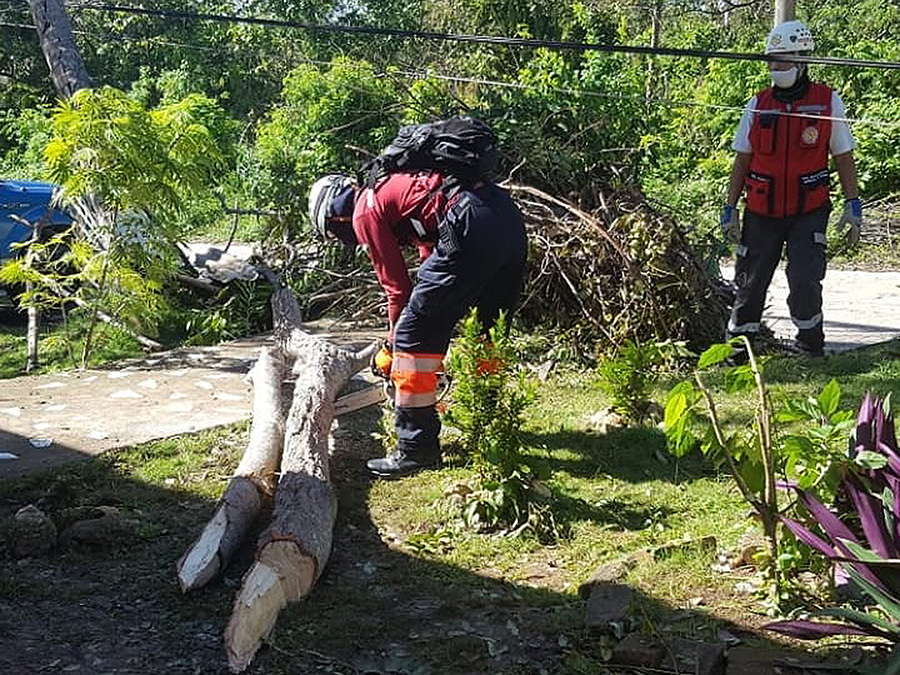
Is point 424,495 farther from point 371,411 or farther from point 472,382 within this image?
point 371,411

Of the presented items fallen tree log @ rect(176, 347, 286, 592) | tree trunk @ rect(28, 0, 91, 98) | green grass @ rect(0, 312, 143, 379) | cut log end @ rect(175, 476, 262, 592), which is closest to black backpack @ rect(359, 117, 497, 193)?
fallen tree log @ rect(176, 347, 286, 592)

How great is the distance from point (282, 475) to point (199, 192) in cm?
401

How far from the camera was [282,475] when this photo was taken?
16.2ft

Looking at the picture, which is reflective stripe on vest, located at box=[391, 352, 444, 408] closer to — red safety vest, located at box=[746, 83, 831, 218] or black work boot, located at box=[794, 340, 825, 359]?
red safety vest, located at box=[746, 83, 831, 218]

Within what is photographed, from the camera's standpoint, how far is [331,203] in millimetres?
6090

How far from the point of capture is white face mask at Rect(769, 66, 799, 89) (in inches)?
272

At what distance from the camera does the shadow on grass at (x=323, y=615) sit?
3641mm

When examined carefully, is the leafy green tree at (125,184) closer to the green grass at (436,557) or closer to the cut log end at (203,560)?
the green grass at (436,557)

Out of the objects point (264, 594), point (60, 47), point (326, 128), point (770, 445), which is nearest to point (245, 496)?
point (264, 594)

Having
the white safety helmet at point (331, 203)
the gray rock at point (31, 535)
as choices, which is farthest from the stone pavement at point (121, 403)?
the white safety helmet at point (331, 203)

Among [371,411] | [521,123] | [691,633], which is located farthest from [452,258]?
[521,123]

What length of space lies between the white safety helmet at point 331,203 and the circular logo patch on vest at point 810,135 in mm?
2900

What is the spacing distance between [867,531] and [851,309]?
23.7 feet

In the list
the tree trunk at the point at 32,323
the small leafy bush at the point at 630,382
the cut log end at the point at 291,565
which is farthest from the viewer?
the tree trunk at the point at 32,323
